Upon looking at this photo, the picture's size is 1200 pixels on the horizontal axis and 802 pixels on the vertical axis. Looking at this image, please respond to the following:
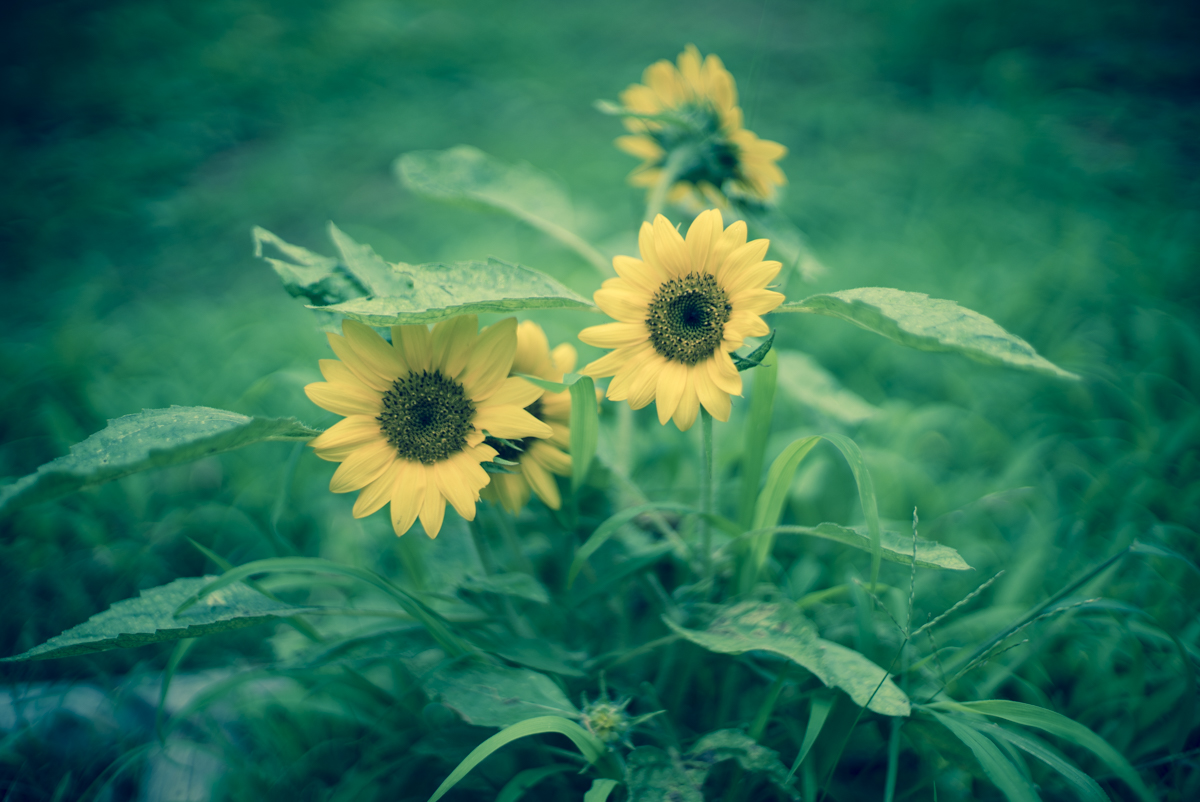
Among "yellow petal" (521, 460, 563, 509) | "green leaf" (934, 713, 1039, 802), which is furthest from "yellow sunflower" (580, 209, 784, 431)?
"green leaf" (934, 713, 1039, 802)

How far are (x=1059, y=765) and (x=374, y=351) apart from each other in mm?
1070

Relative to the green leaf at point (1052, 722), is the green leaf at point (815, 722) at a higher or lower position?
lower

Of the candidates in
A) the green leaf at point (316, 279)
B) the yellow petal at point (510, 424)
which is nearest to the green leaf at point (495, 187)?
the green leaf at point (316, 279)

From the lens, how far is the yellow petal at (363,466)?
850 millimetres

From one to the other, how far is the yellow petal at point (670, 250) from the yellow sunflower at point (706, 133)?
0.42 meters

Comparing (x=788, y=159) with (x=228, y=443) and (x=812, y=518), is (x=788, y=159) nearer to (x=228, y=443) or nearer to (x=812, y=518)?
(x=812, y=518)

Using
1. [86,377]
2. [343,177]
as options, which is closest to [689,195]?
[86,377]

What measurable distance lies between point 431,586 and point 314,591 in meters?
0.39

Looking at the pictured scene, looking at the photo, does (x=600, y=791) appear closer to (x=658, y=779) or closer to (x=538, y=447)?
(x=658, y=779)

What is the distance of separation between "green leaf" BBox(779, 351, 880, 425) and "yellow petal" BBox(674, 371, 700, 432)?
54 centimetres

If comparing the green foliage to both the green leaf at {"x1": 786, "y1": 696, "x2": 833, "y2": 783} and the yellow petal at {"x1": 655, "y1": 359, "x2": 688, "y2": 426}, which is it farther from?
the green leaf at {"x1": 786, "y1": 696, "x2": 833, "y2": 783}

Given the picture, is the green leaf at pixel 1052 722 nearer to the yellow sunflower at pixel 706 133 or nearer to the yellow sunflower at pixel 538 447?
the yellow sunflower at pixel 538 447

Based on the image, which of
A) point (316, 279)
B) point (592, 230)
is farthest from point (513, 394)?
point (592, 230)

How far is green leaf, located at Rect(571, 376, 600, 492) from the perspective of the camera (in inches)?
34.9
